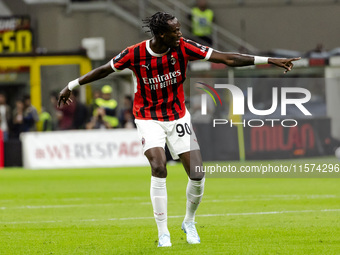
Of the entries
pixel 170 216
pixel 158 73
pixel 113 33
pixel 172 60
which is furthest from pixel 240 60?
pixel 113 33

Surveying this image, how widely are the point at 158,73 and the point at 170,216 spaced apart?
307cm

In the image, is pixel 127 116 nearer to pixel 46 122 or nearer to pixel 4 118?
pixel 46 122

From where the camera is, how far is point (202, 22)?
88.4 ft

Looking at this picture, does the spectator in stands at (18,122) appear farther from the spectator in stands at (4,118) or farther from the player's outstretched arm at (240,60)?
the player's outstretched arm at (240,60)

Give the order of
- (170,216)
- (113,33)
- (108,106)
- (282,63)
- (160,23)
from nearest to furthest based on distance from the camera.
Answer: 1. (160,23)
2. (282,63)
3. (170,216)
4. (108,106)
5. (113,33)

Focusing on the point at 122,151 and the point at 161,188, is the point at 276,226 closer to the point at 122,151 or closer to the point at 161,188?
the point at 161,188

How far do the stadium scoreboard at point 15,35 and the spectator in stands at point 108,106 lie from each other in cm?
361

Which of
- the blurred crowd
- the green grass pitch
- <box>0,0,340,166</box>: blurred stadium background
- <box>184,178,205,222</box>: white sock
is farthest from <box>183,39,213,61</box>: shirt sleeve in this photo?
<box>0,0,340,166</box>: blurred stadium background

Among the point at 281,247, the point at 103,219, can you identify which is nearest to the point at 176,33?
the point at 281,247

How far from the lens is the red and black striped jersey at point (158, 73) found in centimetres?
790

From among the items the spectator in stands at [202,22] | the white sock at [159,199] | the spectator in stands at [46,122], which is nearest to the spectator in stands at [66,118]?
the spectator in stands at [46,122]

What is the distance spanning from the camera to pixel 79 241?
8219 mm

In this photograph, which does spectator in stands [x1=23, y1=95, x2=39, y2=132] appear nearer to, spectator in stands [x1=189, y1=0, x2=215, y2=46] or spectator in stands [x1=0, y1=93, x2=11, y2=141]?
spectator in stands [x1=0, y1=93, x2=11, y2=141]

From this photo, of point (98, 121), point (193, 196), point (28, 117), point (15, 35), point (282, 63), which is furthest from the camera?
point (15, 35)
